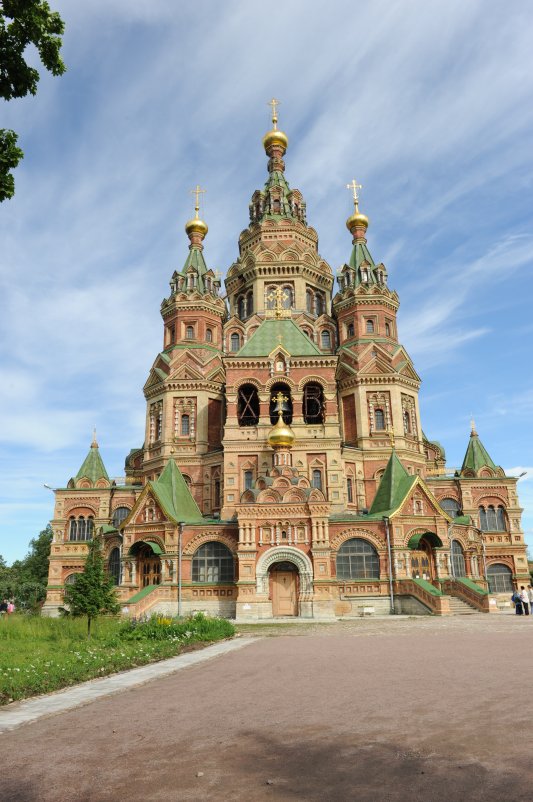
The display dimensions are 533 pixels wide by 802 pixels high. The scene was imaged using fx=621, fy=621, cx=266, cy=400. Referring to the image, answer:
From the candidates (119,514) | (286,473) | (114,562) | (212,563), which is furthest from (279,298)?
(114,562)

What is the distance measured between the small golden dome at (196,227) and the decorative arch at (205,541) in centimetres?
2672

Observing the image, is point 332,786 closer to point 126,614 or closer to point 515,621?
point 515,621

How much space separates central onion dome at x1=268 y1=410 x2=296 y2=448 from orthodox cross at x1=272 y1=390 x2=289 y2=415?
1434 millimetres

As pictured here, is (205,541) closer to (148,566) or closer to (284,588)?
(148,566)

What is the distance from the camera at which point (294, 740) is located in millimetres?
6586

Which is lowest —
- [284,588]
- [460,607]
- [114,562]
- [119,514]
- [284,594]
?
[460,607]

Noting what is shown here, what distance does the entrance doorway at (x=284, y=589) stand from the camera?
30.7 m

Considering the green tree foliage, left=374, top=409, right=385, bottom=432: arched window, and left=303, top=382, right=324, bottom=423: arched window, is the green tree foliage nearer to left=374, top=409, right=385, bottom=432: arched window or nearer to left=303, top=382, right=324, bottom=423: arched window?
left=303, top=382, right=324, bottom=423: arched window

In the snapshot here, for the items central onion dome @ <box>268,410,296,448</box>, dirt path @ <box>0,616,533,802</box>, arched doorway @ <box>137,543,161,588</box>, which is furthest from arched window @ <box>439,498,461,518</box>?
dirt path @ <box>0,616,533,802</box>

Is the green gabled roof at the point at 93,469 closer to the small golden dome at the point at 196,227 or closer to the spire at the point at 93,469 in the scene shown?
the spire at the point at 93,469

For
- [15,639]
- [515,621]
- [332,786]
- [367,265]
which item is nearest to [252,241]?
[367,265]

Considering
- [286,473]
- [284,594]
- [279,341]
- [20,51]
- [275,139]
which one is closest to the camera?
[20,51]

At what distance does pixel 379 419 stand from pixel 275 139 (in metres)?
28.1

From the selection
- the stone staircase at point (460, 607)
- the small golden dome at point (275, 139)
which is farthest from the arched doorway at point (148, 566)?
the small golden dome at point (275, 139)
